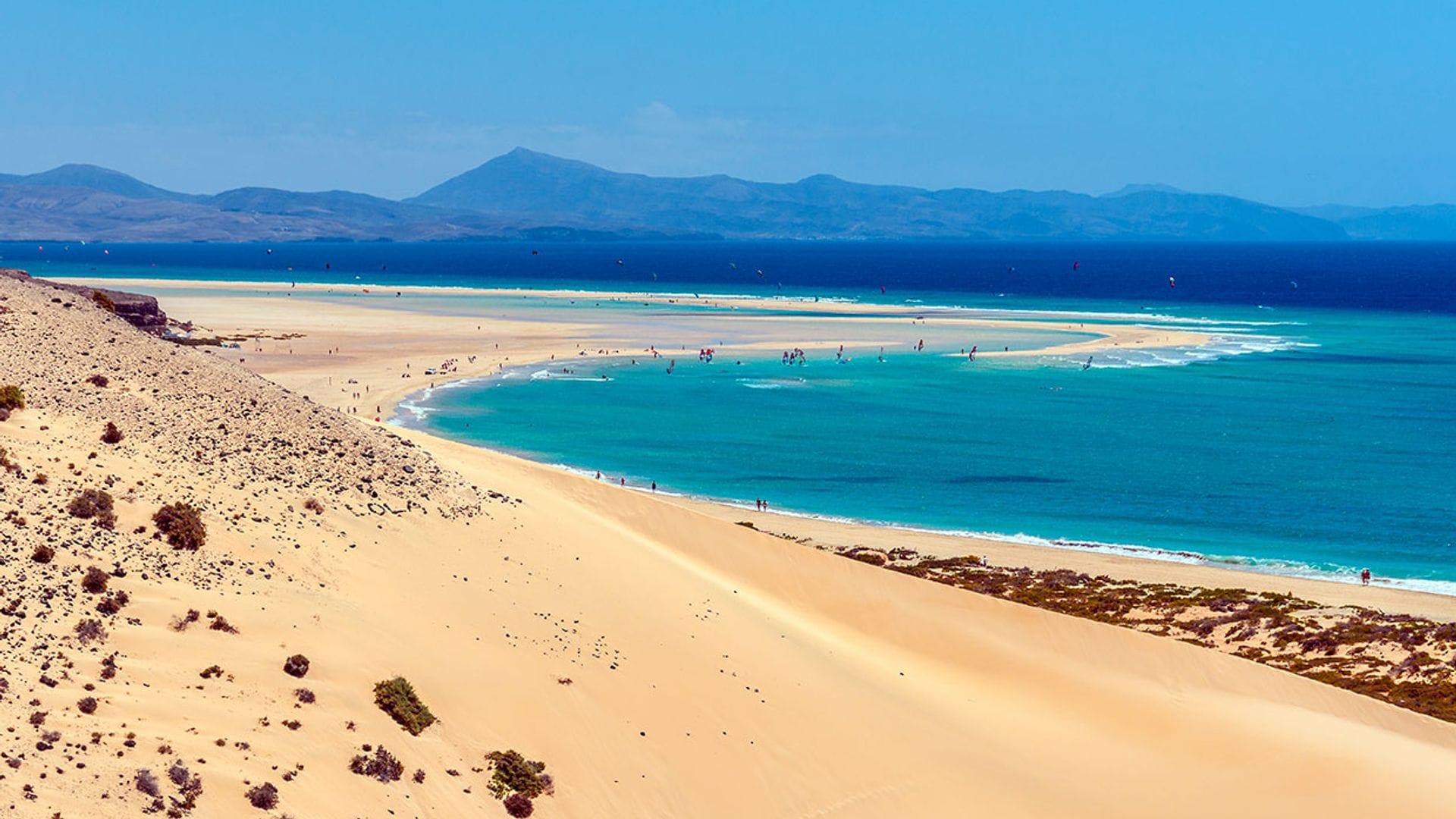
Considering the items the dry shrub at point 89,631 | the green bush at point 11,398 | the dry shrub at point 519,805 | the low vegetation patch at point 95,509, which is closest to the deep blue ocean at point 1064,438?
the green bush at point 11,398

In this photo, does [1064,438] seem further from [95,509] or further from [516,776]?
[95,509]

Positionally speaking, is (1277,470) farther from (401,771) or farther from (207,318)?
(207,318)

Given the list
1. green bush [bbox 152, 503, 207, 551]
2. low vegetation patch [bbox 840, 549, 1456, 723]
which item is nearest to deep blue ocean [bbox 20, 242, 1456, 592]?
low vegetation patch [bbox 840, 549, 1456, 723]

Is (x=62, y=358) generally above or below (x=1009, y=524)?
above

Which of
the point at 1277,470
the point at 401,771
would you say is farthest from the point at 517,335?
the point at 401,771

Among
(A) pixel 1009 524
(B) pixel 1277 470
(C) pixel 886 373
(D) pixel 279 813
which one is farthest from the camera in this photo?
(C) pixel 886 373

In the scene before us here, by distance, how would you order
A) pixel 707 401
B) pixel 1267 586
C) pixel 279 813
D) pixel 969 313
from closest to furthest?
1. pixel 279 813
2. pixel 1267 586
3. pixel 707 401
4. pixel 969 313

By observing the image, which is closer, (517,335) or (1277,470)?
(1277,470)

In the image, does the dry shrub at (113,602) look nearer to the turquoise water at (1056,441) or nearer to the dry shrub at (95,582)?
the dry shrub at (95,582)
